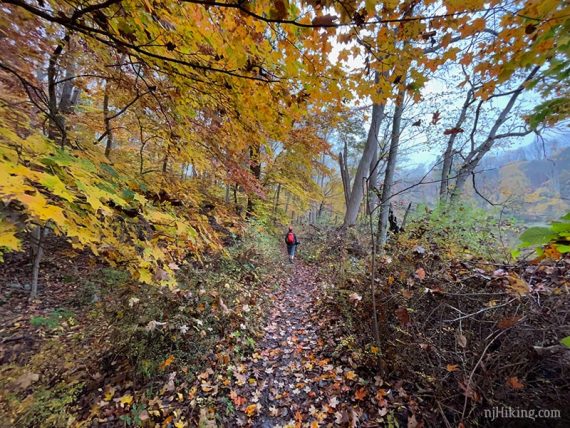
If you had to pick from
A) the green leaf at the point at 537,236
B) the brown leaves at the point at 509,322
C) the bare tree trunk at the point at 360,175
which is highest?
the bare tree trunk at the point at 360,175

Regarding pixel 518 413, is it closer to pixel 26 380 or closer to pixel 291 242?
pixel 26 380

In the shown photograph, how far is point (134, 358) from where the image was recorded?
357 centimetres

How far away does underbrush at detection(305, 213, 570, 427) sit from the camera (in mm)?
2213

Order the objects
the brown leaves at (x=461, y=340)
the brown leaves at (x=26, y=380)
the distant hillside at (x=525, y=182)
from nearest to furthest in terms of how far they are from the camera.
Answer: the brown leaves at (x=461, y=340) < the brown leaves at (x=26, y=380) < the distant hillside at (x=525, y=182)

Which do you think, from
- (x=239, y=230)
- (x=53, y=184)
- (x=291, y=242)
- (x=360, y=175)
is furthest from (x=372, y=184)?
(x=53, y=184)

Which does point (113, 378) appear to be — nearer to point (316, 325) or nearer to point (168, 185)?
point (168, 185)

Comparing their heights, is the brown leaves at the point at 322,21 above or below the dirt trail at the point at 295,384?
above

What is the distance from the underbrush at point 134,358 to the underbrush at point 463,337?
2009mm

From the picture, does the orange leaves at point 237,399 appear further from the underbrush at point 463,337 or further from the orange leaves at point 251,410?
the underbrush at point 463,337

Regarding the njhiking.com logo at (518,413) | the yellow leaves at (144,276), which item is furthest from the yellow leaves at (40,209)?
the njhiking.com logo at (518,413)

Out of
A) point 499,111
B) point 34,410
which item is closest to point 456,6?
point 34,410

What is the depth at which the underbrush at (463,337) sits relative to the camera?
7.26 feet

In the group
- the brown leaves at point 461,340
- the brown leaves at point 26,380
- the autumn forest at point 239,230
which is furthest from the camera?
the brown leaves at point 26,380

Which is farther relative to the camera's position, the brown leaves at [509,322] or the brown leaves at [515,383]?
the brown leaves at [509,322]
